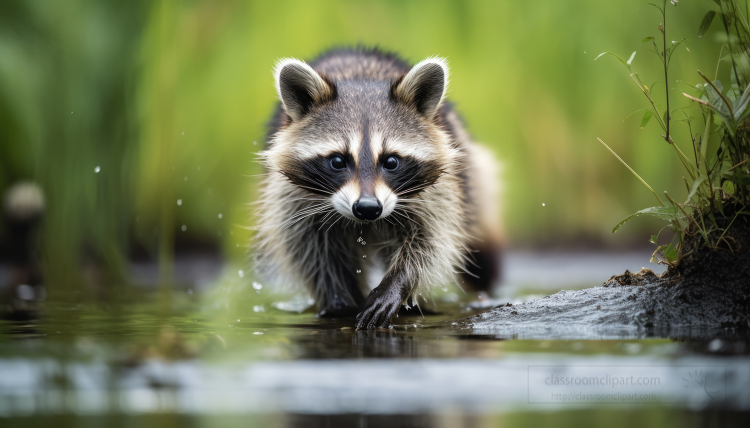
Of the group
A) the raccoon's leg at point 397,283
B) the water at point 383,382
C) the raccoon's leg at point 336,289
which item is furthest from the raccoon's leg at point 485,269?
the water at point 383,382

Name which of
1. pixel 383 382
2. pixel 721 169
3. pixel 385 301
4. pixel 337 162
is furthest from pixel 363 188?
pixel 721 169

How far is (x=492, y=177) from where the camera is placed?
533 centimetres

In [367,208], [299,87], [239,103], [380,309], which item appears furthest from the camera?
[239,103]

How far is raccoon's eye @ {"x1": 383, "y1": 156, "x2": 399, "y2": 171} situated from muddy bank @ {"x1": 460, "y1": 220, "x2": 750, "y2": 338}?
92 centimetres

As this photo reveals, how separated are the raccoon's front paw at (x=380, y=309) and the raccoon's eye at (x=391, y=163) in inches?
24.0

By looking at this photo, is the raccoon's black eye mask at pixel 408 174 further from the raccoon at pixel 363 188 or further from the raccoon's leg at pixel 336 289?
the raccoon's leg at pixel 336 289

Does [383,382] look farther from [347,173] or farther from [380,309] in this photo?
[347,173]

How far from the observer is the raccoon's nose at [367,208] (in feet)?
9.75

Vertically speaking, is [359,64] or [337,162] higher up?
[359,64]

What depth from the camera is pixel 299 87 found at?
359 centimetres

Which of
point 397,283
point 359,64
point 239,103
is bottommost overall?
point 397,283

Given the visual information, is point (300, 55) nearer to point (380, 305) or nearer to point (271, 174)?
point (271, 174)

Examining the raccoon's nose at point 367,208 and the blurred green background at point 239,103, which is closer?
the raccoon's nose at point 367,208

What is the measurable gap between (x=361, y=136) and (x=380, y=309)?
2.82 ft
